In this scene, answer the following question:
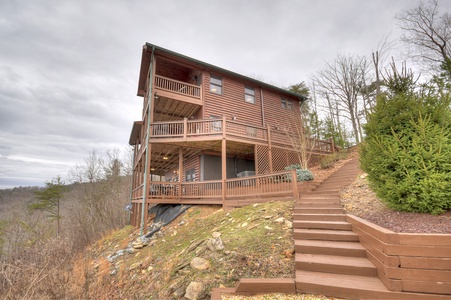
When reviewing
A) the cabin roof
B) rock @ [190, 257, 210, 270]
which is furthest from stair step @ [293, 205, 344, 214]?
the cabin roof

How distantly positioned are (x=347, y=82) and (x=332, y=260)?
24.6 meters

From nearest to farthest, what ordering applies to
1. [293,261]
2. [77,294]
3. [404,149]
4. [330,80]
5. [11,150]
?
[77,294] → [293,261] → [404,149] → [330,80] → [11,150]

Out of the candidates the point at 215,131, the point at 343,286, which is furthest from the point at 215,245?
the point at 215,131

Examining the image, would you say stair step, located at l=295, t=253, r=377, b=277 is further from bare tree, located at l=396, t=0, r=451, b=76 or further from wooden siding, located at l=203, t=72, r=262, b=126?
bare tree, located at l=396, t=0, r=451, b=76

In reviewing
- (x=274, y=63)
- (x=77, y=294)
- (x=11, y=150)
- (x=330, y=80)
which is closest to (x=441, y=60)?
(x=330, y=80)

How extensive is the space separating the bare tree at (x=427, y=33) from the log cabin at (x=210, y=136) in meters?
12.4

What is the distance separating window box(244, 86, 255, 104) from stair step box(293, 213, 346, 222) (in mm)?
11318

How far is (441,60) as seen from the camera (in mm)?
16688

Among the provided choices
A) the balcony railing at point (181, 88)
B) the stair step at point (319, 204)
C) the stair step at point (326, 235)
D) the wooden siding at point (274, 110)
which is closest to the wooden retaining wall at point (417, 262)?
the stair step at point (326, 235)

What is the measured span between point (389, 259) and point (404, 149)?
8.85ft

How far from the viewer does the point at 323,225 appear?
5.13 meters

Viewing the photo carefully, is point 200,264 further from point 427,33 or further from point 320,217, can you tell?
point 427,33

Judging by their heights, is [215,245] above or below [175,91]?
below

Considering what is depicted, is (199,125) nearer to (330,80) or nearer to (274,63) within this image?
(330,80)
